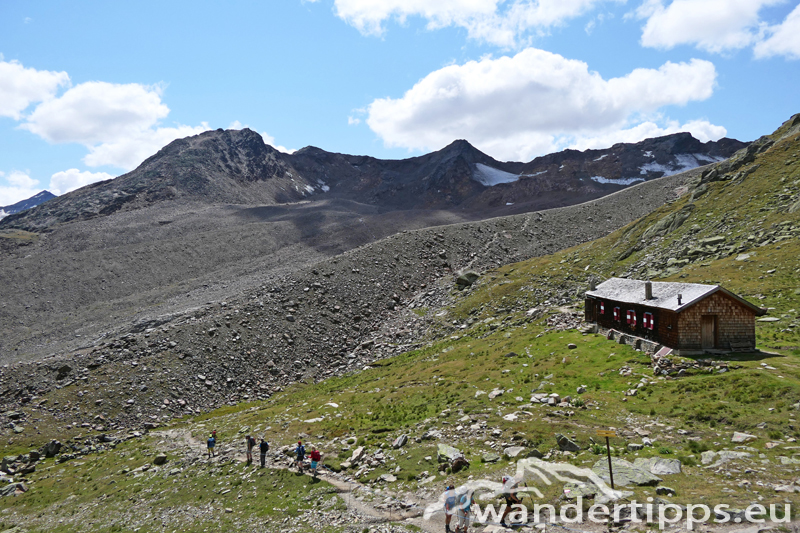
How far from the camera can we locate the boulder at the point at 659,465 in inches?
719

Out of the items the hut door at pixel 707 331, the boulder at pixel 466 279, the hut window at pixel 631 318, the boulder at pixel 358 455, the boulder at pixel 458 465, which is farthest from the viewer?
the boulder at pixel 466 279

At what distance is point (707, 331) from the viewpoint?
3306 centimetres

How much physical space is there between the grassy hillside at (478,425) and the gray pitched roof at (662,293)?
13.3 ft

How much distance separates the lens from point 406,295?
83.5 meters

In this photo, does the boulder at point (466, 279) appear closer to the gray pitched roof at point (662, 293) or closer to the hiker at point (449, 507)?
the gray pitched roof at point (662, 293)

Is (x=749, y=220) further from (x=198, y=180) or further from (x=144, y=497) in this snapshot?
(x=198, y=180)

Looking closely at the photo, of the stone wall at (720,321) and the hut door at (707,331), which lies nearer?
the stone wall at (720,321)

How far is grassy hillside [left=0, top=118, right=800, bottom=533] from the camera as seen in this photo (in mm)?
20156

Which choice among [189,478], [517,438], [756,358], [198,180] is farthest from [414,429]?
[198,180]

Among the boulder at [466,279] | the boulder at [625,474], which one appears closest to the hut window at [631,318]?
the boulder at [625,474]

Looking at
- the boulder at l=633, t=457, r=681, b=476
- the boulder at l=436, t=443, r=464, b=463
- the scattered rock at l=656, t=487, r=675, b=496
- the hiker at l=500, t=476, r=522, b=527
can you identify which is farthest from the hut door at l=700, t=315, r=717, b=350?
the hiker at l=500, t=476, r=522, b=527

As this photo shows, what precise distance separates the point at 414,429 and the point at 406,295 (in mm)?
55599

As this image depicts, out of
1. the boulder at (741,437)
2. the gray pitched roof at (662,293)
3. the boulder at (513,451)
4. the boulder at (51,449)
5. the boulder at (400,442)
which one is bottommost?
the boulder at (51,449)

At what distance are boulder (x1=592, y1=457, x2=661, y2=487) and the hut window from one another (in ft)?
73.6
